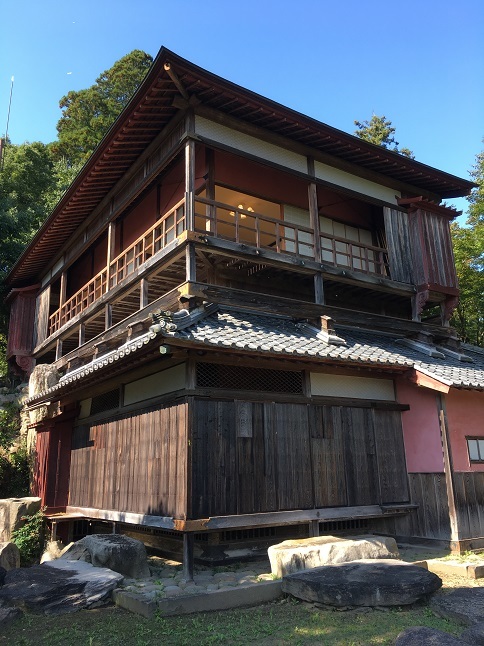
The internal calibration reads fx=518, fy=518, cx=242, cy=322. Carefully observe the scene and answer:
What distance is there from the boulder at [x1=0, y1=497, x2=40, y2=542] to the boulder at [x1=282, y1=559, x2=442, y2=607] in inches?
301

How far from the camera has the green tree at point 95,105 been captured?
123 feet

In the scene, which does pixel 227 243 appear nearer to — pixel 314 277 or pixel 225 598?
pixel 314 277

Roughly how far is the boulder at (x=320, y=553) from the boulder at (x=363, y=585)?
49 cm

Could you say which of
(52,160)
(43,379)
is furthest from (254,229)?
(52,160)

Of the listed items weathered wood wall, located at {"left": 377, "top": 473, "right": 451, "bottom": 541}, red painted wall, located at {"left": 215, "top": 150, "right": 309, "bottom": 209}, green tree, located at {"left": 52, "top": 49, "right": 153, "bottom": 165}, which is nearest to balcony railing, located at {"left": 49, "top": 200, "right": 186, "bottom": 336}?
red painted wall, located at {"left": 215, "top": 150, "right": 309, "bottom": 209}

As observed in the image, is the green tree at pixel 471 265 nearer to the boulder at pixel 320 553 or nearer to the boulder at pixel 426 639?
the boulder at pixel 320 553

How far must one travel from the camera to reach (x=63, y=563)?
8211 mm

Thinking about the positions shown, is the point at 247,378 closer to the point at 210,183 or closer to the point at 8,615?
the point at 210,183

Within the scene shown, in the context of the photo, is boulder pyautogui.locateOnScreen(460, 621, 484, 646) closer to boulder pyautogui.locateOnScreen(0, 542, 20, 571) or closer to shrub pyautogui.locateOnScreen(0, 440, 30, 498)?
boulder pyautogui.locateOnScreen(0, 542, 20, 571)

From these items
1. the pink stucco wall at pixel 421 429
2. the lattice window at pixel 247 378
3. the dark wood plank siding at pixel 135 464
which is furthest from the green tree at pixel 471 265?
the dark wood plank siding at pixel 135 464

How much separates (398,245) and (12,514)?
38.6 feet

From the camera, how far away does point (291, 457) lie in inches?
365

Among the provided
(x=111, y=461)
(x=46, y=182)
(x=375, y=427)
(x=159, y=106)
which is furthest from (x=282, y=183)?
(x=46, y=182)

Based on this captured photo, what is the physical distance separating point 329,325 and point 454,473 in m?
3.77
